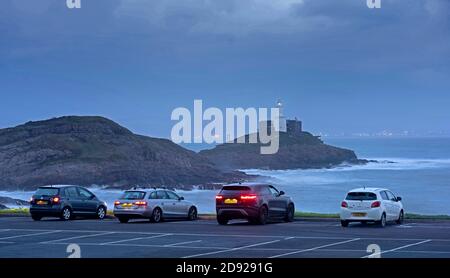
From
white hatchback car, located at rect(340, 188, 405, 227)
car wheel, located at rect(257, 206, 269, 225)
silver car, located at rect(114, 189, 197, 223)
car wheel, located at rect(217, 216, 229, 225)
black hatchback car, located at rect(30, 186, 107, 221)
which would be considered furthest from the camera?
black hatchback car, located at rect(30, 186, 107, 221)

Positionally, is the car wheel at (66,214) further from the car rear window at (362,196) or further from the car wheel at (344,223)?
the car rear window at (362,196)

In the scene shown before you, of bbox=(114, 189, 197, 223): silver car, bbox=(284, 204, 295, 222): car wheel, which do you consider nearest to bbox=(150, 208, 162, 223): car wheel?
bbox=(114, 189, 197, 223): silver car

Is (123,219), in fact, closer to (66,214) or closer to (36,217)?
(66,214)

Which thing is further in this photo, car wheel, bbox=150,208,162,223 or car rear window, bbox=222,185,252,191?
car wheel, bbox=150,208,162,223

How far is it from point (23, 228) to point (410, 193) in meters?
109

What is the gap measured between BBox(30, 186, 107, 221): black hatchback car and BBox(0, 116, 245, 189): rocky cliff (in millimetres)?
93913

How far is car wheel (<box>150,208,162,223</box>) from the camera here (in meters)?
30.5

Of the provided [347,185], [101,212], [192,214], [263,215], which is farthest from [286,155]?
[263,215]

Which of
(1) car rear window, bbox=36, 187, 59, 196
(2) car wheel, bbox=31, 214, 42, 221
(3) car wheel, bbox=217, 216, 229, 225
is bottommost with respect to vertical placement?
(3) car wheel, bbox=217, 216, 229, 225

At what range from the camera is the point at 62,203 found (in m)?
31.9

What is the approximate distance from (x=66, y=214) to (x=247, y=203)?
339 inches

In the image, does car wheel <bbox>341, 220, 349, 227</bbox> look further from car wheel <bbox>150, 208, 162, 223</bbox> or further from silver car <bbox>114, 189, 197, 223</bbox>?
car wheel <bbox>150, 208, 162, 223</bbox>
